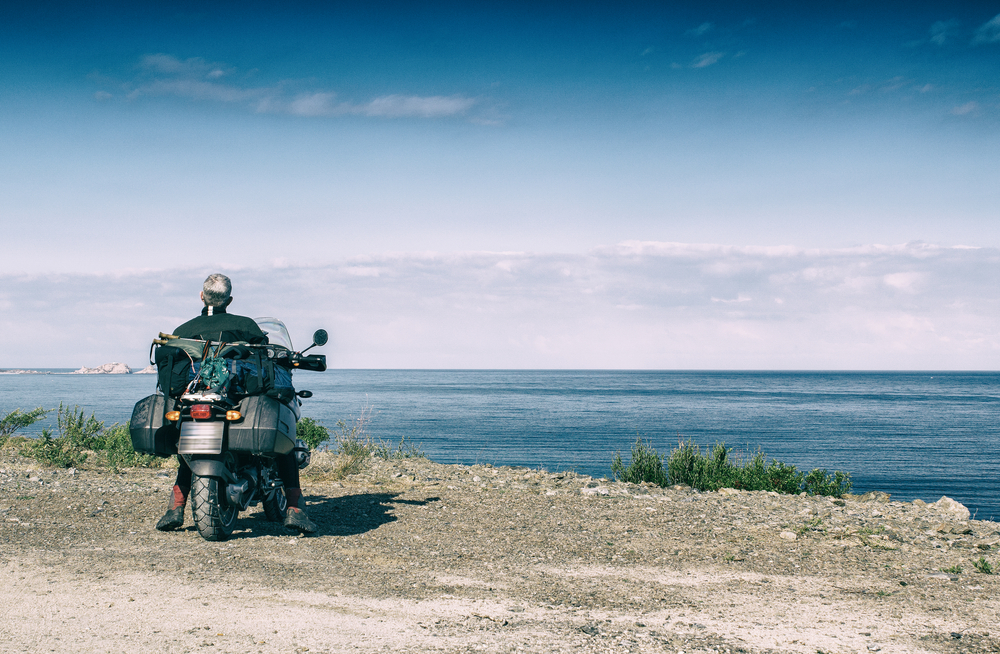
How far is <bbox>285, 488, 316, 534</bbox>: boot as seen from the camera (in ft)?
22.8

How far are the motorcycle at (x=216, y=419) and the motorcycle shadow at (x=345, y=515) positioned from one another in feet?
2.04

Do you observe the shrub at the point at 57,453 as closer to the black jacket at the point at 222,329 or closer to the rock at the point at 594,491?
the black jacket at the point at 222,329

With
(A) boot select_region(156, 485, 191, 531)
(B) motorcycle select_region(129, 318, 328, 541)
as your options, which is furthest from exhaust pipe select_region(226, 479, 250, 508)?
(A) boot select_region(156, 485, 191, 531)

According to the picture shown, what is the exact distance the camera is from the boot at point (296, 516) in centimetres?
696

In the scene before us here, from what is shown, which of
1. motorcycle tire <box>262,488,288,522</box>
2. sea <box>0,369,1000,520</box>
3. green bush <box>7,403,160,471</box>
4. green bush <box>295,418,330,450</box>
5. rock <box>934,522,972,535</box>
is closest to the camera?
motorcycle tire <box>262,488,288,522</box>

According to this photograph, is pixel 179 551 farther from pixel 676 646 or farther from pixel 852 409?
pixel 852 409

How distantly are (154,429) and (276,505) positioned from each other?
1.52 m

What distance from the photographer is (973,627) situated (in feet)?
15.1

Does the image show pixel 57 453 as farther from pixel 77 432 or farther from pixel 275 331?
pixel 275 331

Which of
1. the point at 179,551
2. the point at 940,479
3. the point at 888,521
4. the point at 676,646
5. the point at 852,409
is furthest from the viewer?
the point at 852,409

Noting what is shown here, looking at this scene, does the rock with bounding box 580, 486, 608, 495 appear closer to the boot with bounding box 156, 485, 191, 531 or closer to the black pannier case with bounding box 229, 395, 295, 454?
the black pannier case with bounding box 229, 395, 295, 454

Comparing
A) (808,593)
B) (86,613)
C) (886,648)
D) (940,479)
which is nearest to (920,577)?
(808,593)

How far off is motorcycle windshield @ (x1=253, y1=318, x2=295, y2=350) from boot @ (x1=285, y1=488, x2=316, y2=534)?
144 centimetres

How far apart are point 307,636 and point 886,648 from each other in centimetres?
331
